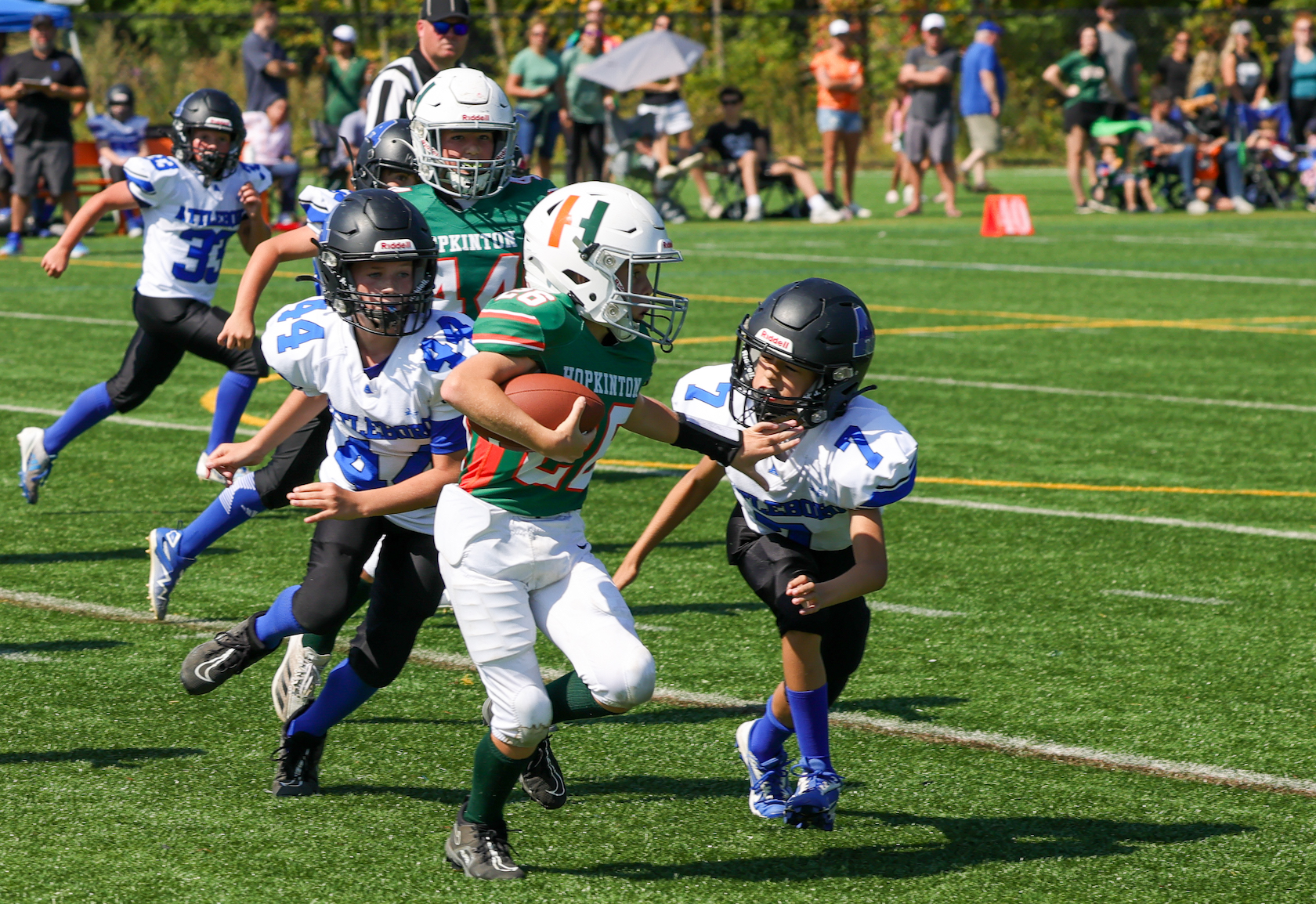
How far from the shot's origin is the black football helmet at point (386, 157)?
231 inches

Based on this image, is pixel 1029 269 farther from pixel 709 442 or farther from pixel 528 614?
pixel 528 614

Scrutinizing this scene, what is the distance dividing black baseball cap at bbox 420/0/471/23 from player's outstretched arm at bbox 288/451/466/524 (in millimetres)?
3201

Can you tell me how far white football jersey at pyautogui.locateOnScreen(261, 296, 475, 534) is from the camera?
171 inches

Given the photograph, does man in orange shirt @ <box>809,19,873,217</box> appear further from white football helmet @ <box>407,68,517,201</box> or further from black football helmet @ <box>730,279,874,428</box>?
black football helmet @ <box>730,279,874,428</box>

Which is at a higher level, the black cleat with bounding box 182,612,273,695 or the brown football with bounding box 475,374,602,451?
the brown football with bounding box 475,374,602,451

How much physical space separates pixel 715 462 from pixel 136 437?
5714 mm

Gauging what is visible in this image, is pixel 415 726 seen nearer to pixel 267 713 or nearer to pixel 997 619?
pixel 267 713

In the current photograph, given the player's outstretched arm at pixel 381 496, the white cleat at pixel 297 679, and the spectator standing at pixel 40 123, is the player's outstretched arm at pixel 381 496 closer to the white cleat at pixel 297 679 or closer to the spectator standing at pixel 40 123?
the white cleat at pixel 297 679

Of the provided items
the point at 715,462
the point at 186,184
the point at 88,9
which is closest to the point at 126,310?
the point at 186,184

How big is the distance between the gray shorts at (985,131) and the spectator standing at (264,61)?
886 centimetres

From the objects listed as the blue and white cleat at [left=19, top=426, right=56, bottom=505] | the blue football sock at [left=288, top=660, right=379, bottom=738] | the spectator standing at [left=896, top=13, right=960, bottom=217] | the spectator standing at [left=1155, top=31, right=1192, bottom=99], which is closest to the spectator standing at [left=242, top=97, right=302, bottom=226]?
the spectator standing at [left=896, top=13, right=960, bottom=217]

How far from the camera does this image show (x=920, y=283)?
15758 mm

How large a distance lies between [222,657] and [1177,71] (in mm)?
21890

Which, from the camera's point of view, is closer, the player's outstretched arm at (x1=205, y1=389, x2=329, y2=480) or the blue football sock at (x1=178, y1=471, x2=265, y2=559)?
the player's outstretched arm at (x1=205, y1=389, x2=329, y2=480)
